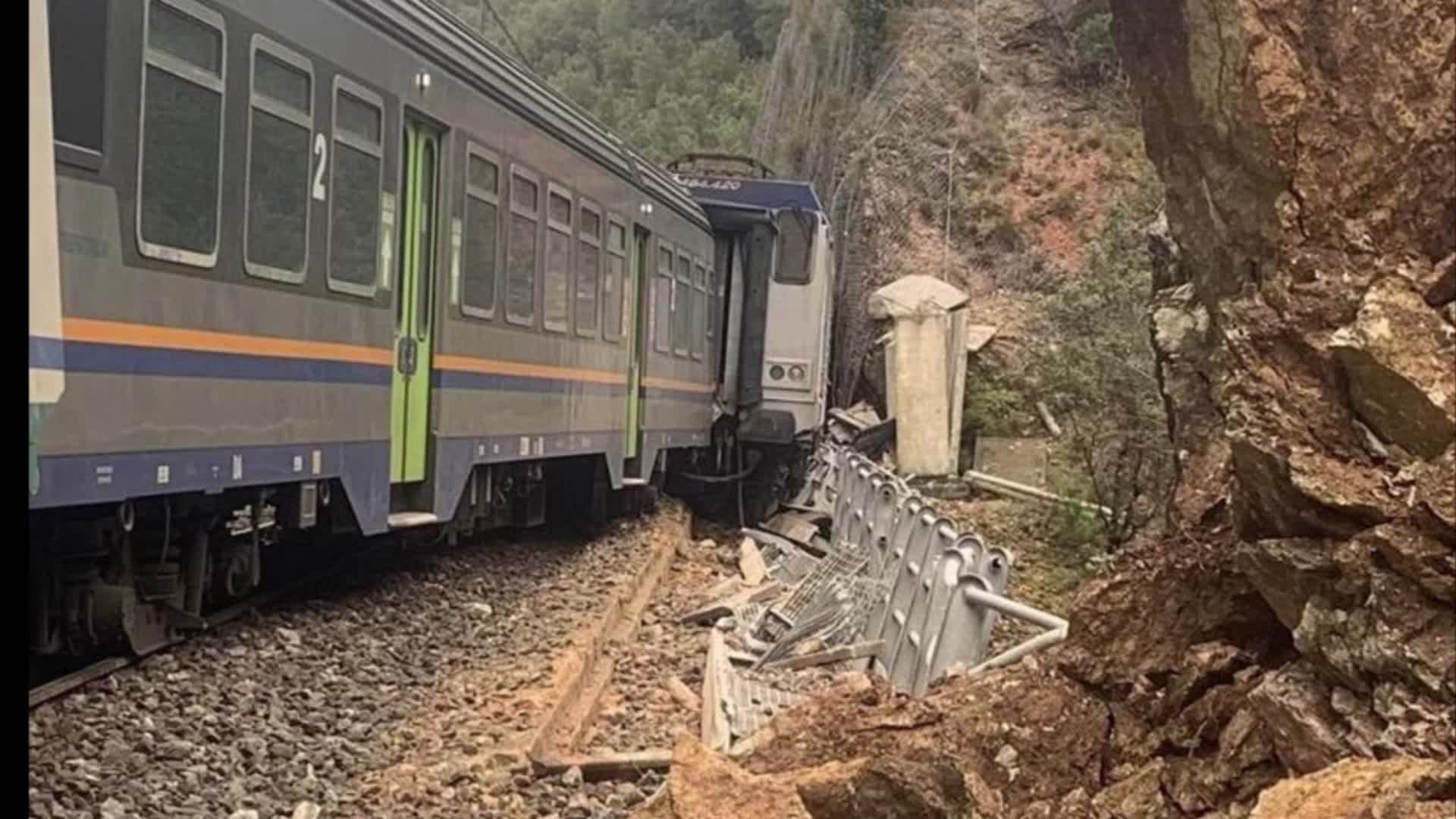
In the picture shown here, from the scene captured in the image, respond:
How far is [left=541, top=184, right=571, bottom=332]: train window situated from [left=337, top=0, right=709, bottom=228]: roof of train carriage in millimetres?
483

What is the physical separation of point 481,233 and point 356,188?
2.02 meters

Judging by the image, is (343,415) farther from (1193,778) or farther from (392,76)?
(1193,778)

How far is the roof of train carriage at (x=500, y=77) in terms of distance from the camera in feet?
30.7

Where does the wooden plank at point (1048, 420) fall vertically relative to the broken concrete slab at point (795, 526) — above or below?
above

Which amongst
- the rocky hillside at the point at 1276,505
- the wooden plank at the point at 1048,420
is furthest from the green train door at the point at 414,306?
the wooden plank at the point at 1048,420

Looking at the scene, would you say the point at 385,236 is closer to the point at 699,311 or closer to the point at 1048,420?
the point at 699,311

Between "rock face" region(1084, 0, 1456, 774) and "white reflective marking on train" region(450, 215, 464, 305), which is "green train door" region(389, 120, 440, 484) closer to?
"white reflective marking on train" region(450, 215, 464, 305)

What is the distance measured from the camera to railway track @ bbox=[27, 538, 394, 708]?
692cm

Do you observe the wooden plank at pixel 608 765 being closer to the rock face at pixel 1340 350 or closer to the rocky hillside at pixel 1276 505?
the rocky hillside at pixel 1276 505

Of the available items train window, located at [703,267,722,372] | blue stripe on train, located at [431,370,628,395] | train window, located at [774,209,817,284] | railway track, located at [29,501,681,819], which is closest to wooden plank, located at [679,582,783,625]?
railway track, located at [29,501,681,819]

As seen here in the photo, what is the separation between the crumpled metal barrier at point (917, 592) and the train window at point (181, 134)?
3.44 m

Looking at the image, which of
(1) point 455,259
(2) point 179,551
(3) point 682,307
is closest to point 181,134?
(2) point 179,551

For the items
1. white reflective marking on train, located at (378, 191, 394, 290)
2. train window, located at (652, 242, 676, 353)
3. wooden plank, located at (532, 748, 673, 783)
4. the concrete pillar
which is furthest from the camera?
the concrete pillar

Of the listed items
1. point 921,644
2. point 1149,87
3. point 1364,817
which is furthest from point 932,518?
point 1364,817
